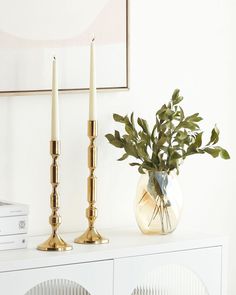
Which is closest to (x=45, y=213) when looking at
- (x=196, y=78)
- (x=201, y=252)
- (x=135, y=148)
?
(x=135, y=148)

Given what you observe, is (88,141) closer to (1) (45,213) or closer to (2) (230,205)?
(1) (45,213)

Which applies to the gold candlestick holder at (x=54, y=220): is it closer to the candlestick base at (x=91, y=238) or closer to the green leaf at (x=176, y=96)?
the candlestick base at (x=91, y=238)

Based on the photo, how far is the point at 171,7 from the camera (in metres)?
2.22

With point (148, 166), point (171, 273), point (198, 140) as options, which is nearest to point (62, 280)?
point (171, 273)

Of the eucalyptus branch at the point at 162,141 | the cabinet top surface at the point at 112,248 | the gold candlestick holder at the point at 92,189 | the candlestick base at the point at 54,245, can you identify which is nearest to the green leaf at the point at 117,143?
the eucalyptus branch at the point at 162,141

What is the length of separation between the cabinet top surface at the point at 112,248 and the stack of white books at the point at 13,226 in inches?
0.7

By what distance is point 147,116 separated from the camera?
2.20 m

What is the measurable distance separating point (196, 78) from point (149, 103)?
19cm

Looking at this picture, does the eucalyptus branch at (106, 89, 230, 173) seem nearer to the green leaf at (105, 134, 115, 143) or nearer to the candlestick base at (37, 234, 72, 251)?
the green leaf at (105, 134, 115, 143)

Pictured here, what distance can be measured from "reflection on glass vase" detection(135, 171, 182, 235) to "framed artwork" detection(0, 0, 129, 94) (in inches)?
11.5

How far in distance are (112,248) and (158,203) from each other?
0.23 m

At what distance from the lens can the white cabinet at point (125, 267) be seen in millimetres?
1672

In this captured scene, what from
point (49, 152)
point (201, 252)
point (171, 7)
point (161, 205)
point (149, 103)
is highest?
point (171, 7)

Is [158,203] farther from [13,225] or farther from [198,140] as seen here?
[13,225]
